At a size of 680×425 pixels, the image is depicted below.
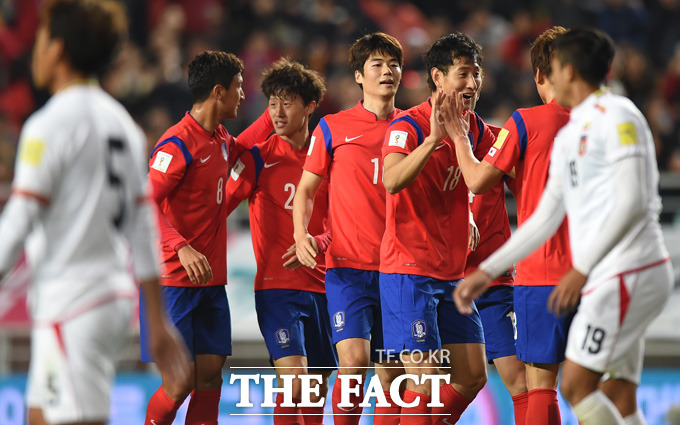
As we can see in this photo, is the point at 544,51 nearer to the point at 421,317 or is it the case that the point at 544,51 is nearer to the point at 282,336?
the point at 421,317

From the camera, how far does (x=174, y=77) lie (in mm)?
12461

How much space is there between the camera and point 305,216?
6168 mm

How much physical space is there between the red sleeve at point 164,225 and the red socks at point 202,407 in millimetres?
1017

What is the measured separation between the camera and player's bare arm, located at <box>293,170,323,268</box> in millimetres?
5941

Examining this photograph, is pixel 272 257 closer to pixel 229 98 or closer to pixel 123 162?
pixel 229 98

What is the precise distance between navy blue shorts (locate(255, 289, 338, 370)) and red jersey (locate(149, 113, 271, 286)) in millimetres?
375

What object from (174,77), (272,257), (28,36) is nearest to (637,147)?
(272,257)

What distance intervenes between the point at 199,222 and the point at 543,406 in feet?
8.09

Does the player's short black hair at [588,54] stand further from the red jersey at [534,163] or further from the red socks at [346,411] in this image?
the red socks at [346,411]

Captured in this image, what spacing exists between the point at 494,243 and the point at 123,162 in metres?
3.40

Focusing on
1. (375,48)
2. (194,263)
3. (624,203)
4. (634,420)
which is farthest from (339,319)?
(624,203)

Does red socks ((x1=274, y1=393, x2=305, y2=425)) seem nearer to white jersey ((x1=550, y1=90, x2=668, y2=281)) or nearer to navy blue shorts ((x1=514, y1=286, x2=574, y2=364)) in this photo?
navy blue shorts ((x1=514, y1=286, x2=574, y2=364))

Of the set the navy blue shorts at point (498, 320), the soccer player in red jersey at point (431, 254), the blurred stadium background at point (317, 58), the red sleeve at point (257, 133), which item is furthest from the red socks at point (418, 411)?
the blurred stadium background at point (317, 58)

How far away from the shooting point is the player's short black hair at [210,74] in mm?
6383
